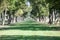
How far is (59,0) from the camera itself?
3056cm

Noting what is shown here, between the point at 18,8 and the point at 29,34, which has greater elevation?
the point at 18,8

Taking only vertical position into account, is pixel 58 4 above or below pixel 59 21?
above

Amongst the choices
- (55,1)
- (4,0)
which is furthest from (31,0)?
(55,1)

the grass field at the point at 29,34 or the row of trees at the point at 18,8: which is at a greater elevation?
the row of trees at the point at 18,8

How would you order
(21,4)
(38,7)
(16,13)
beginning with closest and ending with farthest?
(16,13) < (21,4) < (38,7)

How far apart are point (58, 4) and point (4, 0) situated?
11.5 metres

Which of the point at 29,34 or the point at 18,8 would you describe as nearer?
the point at 29,34

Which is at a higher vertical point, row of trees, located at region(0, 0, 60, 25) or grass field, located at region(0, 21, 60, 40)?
row of trees, located at region(0, 0, 60, 25)

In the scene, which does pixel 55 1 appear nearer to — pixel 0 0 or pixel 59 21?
pixel 0 0

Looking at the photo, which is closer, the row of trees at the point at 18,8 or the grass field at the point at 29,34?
the grass field at the point at 29,34

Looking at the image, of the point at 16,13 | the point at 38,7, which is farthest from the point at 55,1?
the point at 38,7

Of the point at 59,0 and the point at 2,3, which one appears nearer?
the point at 59,0

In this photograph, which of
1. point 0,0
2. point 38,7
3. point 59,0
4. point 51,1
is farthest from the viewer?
point 38,7

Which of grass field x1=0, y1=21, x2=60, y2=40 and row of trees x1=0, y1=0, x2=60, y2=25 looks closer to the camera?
grass field x1=0, y1=21, x2=60, y2=40
